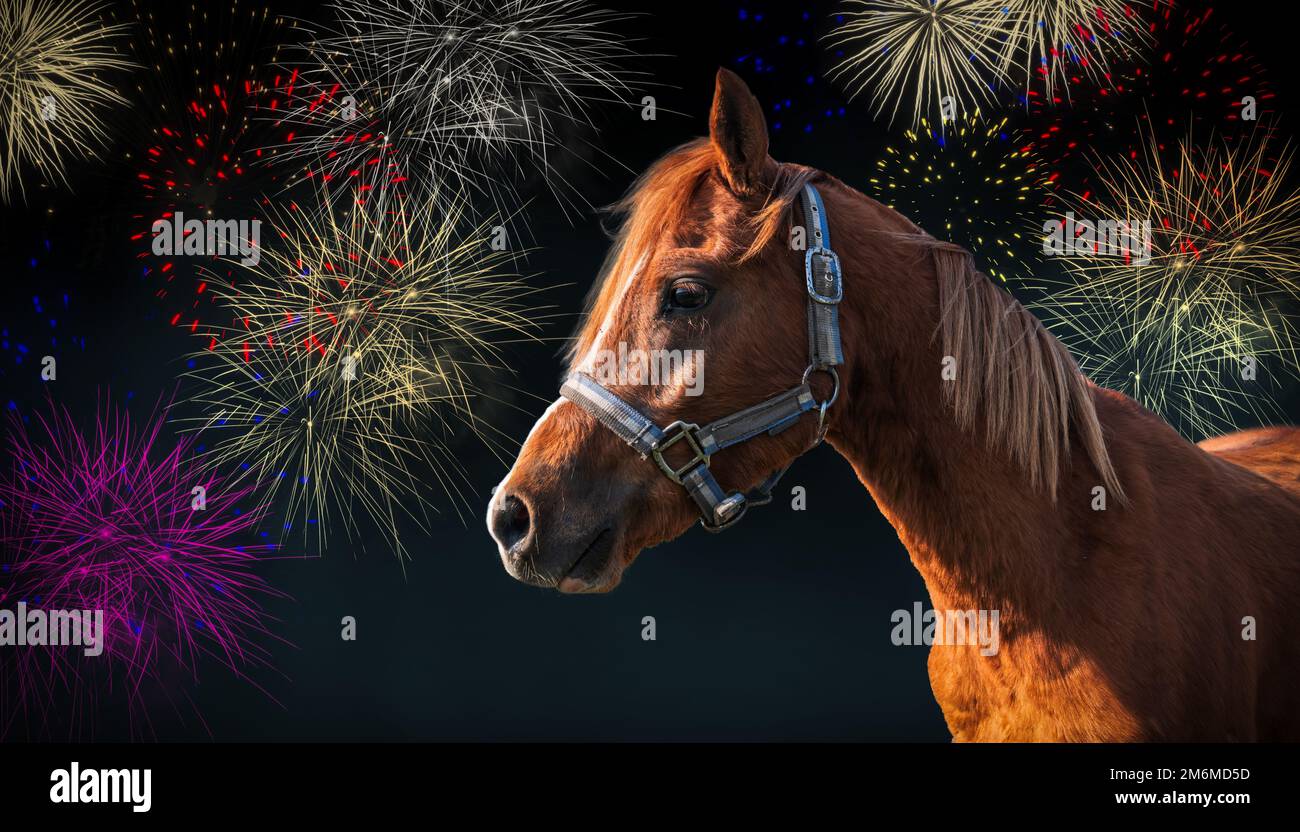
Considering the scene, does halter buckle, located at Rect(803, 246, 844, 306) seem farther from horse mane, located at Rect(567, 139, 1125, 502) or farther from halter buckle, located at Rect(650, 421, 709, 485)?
halter buckle, located at Rect(650, 421, 709, 485)

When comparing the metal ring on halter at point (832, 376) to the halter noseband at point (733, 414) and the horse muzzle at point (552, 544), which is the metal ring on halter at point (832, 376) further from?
the horse muzzle at point (552, 544)

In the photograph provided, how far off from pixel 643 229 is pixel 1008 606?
2.04m

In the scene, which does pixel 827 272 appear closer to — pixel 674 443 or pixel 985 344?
pixel 985 344

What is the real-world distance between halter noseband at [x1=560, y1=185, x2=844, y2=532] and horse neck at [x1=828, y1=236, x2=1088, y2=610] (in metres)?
0.10

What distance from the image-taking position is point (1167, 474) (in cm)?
367

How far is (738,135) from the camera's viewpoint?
3.34 meters

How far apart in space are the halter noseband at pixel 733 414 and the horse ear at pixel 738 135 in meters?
0.24

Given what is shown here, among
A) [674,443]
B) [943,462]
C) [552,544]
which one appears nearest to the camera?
[552,544]

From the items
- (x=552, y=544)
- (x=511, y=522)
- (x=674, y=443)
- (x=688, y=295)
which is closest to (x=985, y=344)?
(x=688, y=295)

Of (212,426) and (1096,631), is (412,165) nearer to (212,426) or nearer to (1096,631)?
(212,426)

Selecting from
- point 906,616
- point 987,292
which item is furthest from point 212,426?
point 987,292

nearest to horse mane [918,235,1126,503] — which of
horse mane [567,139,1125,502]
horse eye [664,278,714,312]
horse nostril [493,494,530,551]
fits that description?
horse mane [567,139,1125,502]

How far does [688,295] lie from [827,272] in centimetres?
54

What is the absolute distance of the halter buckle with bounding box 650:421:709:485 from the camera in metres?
3.24
